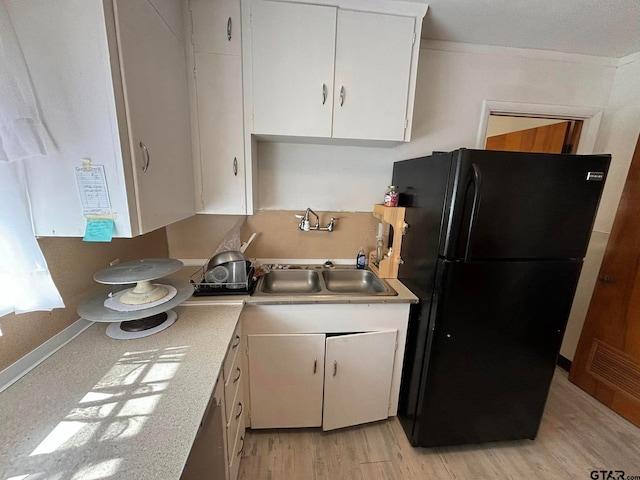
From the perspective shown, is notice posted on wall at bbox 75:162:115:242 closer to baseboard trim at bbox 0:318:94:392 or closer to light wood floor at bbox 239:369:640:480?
baseboard trim at bbox 0:318:94:392

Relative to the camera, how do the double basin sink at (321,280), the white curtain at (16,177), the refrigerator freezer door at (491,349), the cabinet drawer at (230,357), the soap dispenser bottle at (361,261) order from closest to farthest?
the white curtain at (16,177) → the cabinet drawer at (230,357) → the refrigerator freezer door at (491,349) → the double basin sink at (321,280) → the soap dispenser bottle at (361,261)

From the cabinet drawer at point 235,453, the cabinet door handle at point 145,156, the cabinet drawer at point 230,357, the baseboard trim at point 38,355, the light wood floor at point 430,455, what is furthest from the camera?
the light wood floor at point 430,455

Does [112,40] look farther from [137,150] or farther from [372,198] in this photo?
[372,198]

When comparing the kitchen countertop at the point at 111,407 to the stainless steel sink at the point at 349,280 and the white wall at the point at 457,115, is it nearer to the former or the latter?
the stainless steel sink at the point at 349,280

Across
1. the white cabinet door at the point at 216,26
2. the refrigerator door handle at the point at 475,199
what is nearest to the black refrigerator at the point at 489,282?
the refrigerator door handle at the point at 475,199

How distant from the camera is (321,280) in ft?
5.67

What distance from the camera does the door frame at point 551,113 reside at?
185 centimetres

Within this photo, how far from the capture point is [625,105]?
6.03ft

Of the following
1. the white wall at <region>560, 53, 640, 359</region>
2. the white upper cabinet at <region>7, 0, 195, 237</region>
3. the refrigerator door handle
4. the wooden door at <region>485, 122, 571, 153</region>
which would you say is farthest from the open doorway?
the white upper cabinet at <region>7, 0, 195, 237</region>

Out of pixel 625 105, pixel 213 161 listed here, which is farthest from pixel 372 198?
pixel 625 105

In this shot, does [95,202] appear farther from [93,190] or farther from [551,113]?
[551,113]

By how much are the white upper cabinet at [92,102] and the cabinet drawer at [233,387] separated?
70cm

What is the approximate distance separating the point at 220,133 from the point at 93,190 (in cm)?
76

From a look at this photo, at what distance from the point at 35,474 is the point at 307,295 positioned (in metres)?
1.06
